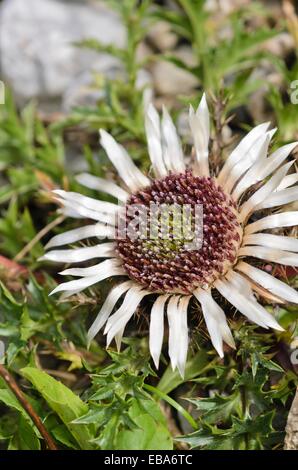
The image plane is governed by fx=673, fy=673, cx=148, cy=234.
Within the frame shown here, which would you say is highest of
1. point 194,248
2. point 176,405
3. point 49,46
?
point 49,46

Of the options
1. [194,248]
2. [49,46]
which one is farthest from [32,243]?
[49,46]

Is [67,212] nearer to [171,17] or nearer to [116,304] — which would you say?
[116,304]

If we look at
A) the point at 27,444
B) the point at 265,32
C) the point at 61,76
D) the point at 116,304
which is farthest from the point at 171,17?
the point at 27,444

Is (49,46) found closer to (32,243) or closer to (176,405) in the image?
(32,243)

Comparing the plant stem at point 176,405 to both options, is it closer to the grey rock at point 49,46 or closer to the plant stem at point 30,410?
the plant stem at point 30,410

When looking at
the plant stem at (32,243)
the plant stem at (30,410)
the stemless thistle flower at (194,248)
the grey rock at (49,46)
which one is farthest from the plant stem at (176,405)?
the grey rock at (49,46)

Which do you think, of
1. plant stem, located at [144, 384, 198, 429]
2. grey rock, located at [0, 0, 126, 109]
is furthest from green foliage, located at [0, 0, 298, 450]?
grey rock, located at [0, 0, 126, 109]

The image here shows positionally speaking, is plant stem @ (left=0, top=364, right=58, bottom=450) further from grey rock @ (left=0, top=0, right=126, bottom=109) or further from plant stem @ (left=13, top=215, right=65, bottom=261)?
grey rock @ (left=0, top=0, right=126, bottom=109)

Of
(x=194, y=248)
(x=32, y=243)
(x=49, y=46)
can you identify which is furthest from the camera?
(x=49, y=46)

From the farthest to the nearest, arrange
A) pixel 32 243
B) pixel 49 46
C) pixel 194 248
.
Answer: pixel 49 46
pixel 32 243
pixel 194 248
